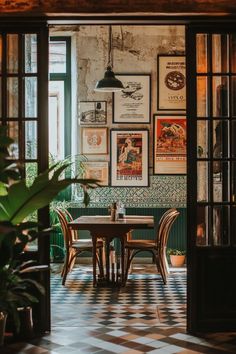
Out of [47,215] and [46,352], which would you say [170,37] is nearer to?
[47,215]

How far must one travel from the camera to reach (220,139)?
19.4 ft

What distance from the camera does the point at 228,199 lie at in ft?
19.3

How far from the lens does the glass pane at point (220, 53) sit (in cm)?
589

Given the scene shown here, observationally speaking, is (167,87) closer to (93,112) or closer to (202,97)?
(93,112)

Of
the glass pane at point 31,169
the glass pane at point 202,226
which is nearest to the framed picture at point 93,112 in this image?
the glass pane at point 31,169

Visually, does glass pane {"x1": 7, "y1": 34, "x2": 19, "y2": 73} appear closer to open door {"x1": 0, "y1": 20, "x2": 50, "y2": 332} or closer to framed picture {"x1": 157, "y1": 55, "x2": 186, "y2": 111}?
open door {"x1": 0, "y1": 20, "x2": 50, "y2": 332}

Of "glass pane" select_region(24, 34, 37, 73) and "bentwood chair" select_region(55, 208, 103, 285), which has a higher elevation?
"glass pane" select_region(24, 34, 37, 73)

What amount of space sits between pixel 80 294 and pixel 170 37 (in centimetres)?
497

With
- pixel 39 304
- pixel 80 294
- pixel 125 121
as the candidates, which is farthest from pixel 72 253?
pixel 39 304

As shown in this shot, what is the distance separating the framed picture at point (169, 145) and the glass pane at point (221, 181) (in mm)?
4942

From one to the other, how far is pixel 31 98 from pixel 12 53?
0.43m

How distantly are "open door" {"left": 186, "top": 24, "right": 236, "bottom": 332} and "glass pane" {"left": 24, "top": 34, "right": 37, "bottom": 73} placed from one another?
4.46 ft

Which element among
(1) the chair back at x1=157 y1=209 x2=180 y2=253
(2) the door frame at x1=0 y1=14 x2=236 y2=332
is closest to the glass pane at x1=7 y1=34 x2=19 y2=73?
(2) the door frame at x1=0 y1=14 x2=236 y2=332

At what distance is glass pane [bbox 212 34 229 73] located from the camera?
19.3 feet
